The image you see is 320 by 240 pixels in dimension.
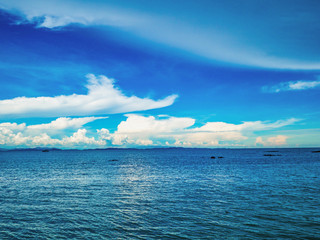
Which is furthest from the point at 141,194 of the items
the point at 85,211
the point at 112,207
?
the point at 85,211

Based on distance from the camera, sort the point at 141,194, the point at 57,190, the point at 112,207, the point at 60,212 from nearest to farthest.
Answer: the point at 60,212 → the point at 112,207 → the point at 141,194 → the point at 57,190

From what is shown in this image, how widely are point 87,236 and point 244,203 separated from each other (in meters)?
20.8

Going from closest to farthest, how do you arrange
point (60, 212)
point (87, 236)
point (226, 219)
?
point (87, 236)
point (226, 219)
point (60, 212)

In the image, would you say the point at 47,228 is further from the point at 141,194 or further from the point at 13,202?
the point at 141,194

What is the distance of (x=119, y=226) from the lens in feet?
77.8

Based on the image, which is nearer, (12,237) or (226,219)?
(12,237)

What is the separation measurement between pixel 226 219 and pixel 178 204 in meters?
8.27

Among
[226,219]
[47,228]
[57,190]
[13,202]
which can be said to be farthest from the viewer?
[57,190]

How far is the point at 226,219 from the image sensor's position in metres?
25.1

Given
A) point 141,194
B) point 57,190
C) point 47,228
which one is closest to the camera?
point 47,228

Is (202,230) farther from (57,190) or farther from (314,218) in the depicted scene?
(57,190)

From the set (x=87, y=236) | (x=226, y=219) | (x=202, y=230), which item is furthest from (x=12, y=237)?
(x=226, y=219)

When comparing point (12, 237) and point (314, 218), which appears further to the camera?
point (314, 218)

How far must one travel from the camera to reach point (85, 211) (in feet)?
94.8
